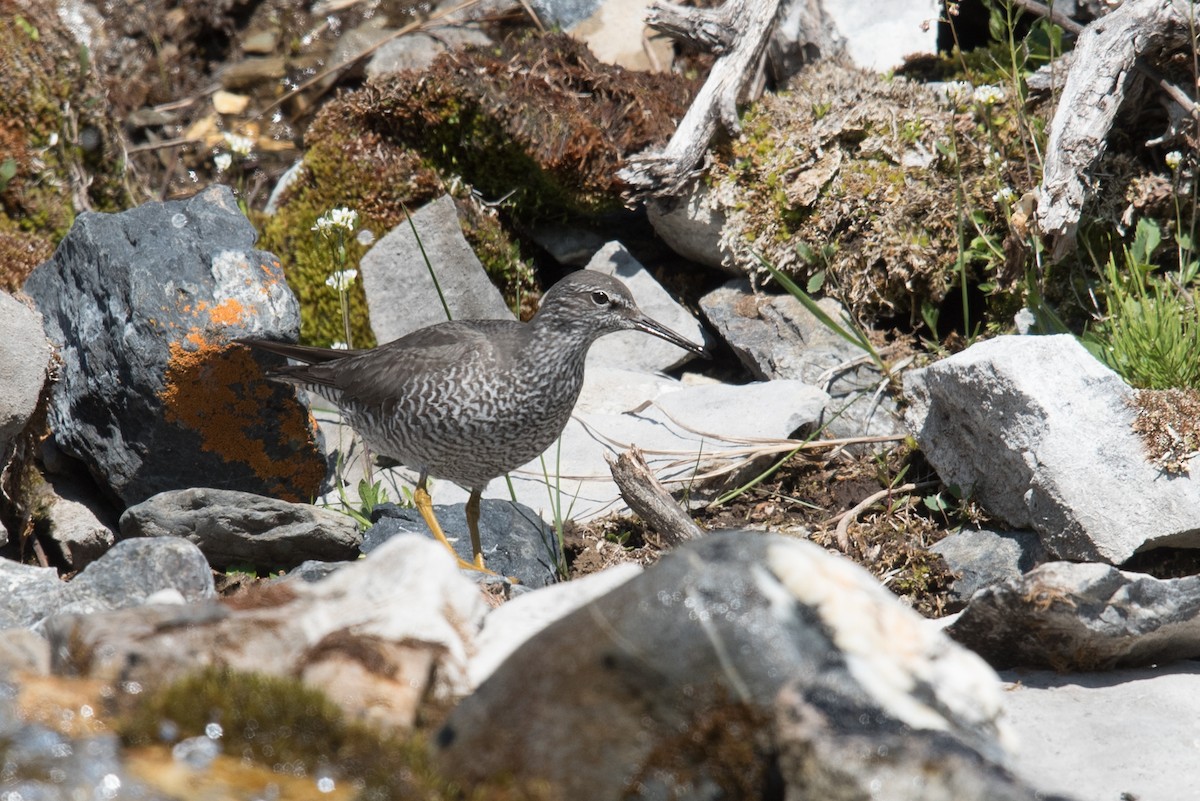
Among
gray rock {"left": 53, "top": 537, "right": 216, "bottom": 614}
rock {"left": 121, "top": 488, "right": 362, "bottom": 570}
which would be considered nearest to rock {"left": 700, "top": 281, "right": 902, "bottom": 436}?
rock {"left": 121, "top": 488, "right": 362, "bottom": 570}

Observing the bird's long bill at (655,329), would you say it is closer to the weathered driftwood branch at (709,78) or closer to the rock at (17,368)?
the weathered driftwood branch at (709,78)

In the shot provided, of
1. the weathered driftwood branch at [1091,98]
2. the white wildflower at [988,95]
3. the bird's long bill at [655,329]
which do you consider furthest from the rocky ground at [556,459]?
the bird's long bill at [655,329]

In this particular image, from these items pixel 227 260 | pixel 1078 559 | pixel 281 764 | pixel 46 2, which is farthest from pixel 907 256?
pixel 46 2

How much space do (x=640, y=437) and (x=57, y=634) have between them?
171 inches

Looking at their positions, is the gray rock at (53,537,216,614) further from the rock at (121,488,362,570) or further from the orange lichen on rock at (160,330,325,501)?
the orange lichen on rock at (160,330,325,501)

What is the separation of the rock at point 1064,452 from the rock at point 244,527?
11.0 ft

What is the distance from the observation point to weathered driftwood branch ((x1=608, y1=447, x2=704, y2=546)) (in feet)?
19.2

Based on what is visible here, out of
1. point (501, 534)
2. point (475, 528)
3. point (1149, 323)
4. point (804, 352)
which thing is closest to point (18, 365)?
point (475, 528)

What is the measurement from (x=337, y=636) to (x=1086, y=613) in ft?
9.43

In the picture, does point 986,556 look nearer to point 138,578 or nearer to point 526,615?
point 526,615

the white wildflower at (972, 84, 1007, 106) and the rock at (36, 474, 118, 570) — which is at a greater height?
the white wildflower at (972, 84, 1007, 106)

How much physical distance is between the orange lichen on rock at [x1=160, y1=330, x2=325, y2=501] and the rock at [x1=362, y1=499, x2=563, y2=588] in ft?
2.03

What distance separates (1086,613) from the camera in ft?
14.6

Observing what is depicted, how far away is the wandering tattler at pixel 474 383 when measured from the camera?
612 centimetres
